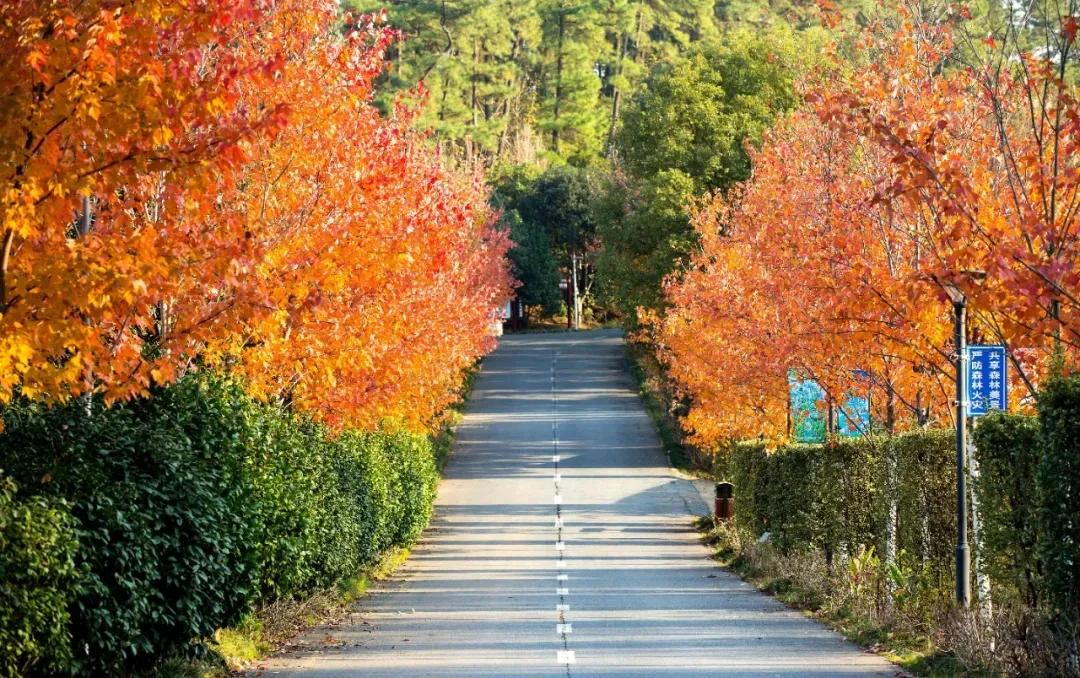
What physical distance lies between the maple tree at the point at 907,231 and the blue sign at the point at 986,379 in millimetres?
305

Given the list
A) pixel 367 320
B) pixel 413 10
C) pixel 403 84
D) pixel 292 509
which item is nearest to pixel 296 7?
pixel 367 320

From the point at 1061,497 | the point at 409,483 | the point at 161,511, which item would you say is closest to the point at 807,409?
the point at 409,483

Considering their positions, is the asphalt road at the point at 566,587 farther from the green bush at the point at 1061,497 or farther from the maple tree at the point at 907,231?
the maple tree at the point at 907,231

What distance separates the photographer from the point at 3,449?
1084cm

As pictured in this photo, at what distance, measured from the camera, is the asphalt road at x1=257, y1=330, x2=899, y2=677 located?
14117 mm

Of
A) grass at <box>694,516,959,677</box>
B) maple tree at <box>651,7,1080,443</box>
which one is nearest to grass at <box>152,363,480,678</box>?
grass at <box>694,516,959,677</box>

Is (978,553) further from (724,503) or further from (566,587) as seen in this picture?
(724,503)

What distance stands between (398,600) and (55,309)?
38.6 ft

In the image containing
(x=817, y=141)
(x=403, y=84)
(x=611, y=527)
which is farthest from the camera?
(x=403, y=84)

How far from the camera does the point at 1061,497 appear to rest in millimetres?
10250

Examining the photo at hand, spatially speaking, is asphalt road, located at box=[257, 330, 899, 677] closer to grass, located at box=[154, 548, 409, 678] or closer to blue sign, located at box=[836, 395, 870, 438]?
grass, located at box=[154, 548, 409, 678]

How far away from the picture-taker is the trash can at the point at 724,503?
34219 mm

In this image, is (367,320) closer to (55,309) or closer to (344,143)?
(344,143)

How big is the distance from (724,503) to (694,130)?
19.8 metres
